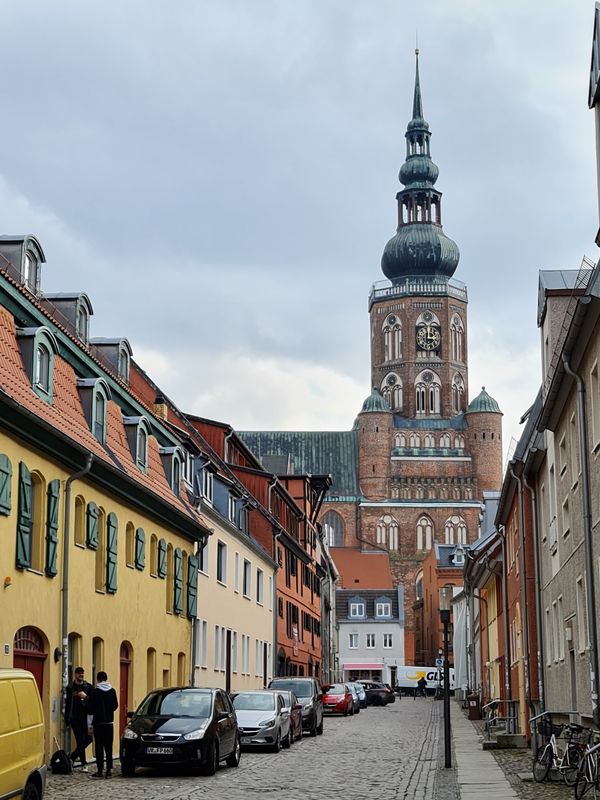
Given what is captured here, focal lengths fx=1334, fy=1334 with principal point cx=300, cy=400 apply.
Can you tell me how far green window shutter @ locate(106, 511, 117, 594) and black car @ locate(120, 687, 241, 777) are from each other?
2.87 metres

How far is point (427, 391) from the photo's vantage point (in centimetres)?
13588

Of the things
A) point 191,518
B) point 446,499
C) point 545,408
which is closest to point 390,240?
point 446,499

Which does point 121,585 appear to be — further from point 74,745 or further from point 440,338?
point 440,338

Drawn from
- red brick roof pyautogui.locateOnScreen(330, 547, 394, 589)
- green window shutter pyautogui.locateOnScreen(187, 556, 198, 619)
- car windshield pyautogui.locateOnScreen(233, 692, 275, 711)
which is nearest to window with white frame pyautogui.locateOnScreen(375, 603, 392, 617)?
red brick roof pyautogui.locateOnScreen(330, 547, 394, 589)

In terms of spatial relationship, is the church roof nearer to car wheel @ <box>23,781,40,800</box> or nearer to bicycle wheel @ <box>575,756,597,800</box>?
bicycle wheel @ <box>575,756,597,800</box>

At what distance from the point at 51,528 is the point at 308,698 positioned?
657 inches

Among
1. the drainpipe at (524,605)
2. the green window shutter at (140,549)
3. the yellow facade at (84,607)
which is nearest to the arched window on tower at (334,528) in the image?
the yellow facade at (84,607)

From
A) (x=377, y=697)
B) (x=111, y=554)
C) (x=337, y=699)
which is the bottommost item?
(x=377, y=697)

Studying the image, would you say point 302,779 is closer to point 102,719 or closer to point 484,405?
point 102,719

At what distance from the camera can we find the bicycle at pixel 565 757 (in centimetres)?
1759

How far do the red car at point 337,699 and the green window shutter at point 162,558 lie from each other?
79.4ft

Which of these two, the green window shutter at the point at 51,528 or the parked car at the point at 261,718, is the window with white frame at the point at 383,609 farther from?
the green window shutter at the point at 51,528

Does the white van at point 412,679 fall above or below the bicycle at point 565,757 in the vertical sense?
below

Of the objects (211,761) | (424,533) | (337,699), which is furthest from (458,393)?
(211,761)
